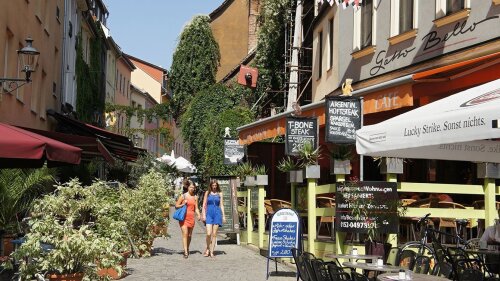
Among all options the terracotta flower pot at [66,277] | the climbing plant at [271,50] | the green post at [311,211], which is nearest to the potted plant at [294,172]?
the green post at [311,211]

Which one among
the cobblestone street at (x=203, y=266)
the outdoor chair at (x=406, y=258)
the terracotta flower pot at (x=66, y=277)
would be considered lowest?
the cobblestone street at (x=203, y=266)

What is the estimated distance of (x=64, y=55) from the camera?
92.8ft

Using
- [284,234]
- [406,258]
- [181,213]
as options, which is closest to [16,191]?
[181,213]

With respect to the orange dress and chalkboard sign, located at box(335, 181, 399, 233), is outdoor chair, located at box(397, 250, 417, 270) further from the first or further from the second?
the orange dress

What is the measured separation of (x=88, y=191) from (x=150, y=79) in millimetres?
68606

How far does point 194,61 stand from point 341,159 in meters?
38.7

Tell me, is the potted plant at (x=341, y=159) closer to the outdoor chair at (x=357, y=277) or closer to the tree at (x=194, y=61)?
the outdoor chair at (x=357, y=277)

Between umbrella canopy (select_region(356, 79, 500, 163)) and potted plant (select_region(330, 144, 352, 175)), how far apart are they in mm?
2908

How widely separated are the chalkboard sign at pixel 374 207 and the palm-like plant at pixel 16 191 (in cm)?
574

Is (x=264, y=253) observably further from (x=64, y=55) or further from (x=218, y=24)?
(x=218, y=24)

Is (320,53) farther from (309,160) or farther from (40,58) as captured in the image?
(309,160)

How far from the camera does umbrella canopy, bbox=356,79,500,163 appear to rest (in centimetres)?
616

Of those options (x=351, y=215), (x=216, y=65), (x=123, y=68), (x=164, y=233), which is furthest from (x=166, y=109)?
(x=351, y=215)

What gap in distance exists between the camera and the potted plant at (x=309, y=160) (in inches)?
522
